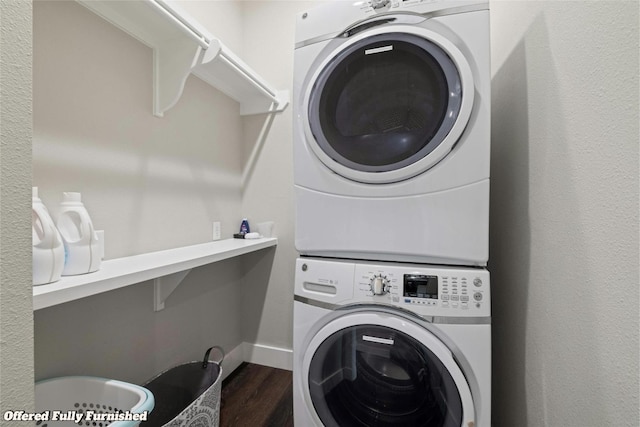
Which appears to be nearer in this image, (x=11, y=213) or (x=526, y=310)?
(x=11, y=213)

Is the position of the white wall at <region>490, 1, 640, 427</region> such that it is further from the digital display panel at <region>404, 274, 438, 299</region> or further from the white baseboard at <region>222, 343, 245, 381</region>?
the white baseboard at <region>222, 343, 245, 381</region>

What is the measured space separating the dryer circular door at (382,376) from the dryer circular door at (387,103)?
515 millimetres

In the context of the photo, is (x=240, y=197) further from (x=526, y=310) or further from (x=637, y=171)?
(x=637, y=171)

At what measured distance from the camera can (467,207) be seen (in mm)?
869

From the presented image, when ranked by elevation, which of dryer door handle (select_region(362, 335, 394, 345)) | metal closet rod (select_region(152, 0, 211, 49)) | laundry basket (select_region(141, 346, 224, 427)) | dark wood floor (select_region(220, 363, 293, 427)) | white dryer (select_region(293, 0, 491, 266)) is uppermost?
metal closet rod (select_region(152, 0, 211, 49))

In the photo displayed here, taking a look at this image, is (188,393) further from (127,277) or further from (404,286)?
(404,286)

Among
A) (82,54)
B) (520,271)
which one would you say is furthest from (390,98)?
(82,54)

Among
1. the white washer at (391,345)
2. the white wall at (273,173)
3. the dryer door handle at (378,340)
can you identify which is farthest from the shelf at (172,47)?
the dryer door handle at (378,340)

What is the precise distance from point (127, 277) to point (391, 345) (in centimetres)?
87

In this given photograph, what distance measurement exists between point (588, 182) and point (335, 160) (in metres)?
0.68

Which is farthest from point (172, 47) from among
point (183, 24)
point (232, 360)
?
point (232, 360)

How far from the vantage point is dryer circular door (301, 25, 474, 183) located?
87 centimetres

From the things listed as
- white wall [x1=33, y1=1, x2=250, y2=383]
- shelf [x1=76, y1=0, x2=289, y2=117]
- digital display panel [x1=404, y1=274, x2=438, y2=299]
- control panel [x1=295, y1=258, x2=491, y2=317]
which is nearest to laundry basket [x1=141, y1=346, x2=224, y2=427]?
white wall [x1=33, y1=1, x2=250, y2=383]

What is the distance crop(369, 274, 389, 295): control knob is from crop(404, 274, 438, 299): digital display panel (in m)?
0.06
